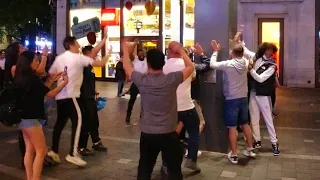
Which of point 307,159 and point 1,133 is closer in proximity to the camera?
point 307,159

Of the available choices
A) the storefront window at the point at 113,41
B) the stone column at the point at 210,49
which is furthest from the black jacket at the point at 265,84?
the storefront window at the point at 113,41

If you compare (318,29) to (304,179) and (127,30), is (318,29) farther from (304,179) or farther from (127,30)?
(304,179)

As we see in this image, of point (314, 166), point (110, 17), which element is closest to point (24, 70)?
point (314, 166)

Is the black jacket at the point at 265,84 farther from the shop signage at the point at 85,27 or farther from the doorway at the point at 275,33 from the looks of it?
the doorway at the point at 275,33

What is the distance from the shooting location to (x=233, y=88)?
6.43 metres

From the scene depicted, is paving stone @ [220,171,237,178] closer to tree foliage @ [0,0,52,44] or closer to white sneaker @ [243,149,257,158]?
white sneaker @ [243,149,257,158]

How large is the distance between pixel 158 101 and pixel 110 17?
735 inches

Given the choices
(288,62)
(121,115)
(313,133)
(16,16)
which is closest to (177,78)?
(313,133)

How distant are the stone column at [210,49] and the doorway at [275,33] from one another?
1233 centimetres

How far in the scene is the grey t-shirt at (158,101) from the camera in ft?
13.4

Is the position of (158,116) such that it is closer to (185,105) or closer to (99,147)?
(185,105)

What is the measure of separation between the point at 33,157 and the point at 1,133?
4214mm

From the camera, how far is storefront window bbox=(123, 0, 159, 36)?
2145cm

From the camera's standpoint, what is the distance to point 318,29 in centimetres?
1827
